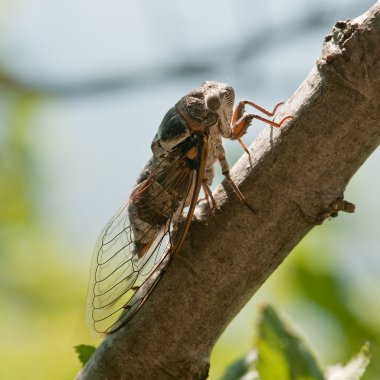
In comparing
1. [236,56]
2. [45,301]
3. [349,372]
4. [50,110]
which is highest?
[50,110]

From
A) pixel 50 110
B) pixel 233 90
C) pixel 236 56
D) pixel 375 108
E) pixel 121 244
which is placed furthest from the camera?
pixel 50 110

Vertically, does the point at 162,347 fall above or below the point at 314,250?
below

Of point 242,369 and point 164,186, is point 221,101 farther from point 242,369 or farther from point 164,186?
point 242,369

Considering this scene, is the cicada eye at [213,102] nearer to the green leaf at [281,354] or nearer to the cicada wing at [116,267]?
the cicada wing at [116,267]

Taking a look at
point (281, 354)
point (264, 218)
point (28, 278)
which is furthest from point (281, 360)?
point (28, 278)

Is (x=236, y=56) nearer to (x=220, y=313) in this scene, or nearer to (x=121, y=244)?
(x=121, y=244)

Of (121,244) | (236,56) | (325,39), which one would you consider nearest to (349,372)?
(325,39)

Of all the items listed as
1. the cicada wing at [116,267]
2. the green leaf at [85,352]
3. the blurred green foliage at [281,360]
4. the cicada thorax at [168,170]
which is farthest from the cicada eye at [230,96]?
the green leaf at [85,352]
